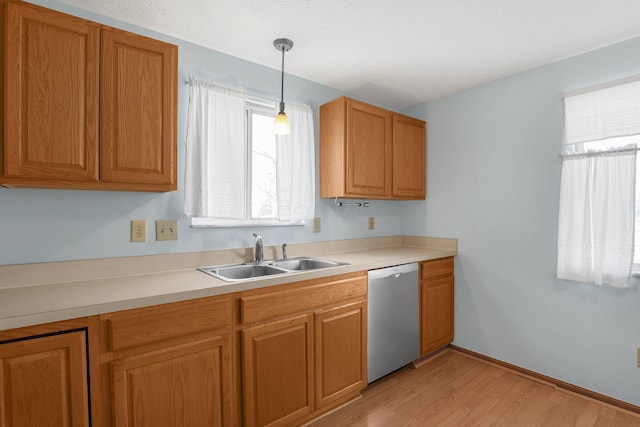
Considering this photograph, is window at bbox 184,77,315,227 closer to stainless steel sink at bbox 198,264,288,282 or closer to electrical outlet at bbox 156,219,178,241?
electrical outlet at bbox 156,219,178,241

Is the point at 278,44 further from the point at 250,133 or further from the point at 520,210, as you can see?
the point at 520,210

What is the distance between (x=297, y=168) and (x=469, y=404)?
205 centimetres

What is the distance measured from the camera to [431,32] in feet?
6.63

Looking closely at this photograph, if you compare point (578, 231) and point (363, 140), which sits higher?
point (363, 140)

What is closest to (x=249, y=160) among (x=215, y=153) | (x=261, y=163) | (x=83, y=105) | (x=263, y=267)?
(x=261, y=163)

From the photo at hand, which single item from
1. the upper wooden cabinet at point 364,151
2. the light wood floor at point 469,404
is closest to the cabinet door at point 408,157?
the upper wooden cabinet at point 364,151

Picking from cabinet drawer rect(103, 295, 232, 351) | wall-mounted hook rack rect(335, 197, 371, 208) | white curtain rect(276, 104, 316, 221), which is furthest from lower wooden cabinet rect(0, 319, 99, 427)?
wall-mounted hook rack rect(335, 197, 371, 208)

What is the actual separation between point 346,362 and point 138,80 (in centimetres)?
204

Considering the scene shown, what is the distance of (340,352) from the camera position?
212 cm

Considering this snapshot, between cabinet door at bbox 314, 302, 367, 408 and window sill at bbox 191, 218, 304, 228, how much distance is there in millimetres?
807

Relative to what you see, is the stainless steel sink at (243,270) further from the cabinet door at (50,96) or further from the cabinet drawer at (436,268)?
the cabinet drawer at (436,268)

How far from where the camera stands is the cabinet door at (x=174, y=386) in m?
1.37

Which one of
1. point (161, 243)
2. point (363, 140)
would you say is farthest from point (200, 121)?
point (363, 140)

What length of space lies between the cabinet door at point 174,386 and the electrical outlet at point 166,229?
0.75 meters
